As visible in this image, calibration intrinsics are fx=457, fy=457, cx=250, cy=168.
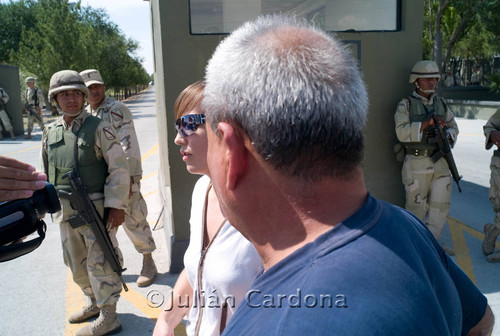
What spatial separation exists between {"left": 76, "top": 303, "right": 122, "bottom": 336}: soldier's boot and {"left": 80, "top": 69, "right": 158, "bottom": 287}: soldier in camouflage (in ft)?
2.91

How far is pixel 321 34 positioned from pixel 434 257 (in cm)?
59

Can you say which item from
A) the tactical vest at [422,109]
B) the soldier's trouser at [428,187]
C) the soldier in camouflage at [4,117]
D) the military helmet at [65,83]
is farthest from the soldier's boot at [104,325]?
the soldier in camouflage at [4,117]

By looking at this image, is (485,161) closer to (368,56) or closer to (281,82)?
(368,56)

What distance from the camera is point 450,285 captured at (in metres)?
1.09

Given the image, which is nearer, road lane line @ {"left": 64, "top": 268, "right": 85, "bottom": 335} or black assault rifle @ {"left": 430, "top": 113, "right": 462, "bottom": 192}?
road lane line @ {"left": 64, "top": 268, "right": 85, "bottom": 335}

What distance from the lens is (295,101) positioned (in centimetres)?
92

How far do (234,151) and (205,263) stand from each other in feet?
2.86

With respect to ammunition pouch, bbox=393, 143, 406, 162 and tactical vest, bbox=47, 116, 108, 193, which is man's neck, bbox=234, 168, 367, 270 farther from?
ammunition pouch, bbox=393, 143, 406, 162

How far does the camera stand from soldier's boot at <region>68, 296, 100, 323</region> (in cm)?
372

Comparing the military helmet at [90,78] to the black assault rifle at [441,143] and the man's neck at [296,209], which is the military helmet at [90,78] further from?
the man's neck at [296,209]

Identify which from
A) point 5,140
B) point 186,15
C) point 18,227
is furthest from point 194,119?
point 5,140

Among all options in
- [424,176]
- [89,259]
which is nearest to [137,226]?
[89,259]

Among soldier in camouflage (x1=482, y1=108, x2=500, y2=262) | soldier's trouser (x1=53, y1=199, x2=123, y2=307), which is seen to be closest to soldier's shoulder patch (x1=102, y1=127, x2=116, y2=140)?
soldier's trouser (x1=53, y1=199, x2=123, y2=307)

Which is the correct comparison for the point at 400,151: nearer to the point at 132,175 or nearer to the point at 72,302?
the point at 132,175
